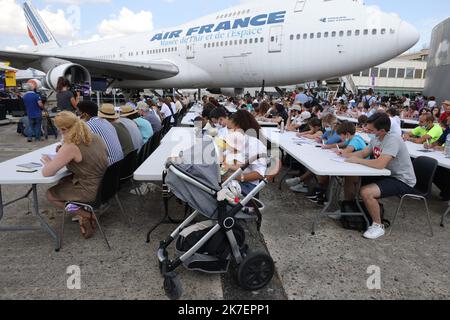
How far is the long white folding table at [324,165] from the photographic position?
10.4 ft

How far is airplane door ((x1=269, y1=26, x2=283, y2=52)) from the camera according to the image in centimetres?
1198

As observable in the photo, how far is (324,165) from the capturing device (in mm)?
3418

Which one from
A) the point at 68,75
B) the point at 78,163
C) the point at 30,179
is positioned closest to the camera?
the point at 30,179

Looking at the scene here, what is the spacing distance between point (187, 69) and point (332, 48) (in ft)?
23.6

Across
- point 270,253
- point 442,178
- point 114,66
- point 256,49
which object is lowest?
point 270,253

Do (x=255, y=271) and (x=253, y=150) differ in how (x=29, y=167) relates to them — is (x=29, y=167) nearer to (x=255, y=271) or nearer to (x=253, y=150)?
(x=253, y=150)

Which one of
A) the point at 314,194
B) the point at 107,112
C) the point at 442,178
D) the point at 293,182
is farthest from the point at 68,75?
the point at 442,178

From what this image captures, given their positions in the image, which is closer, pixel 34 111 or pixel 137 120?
pixel 137 120

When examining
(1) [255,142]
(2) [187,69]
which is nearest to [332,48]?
(2) [187,69]

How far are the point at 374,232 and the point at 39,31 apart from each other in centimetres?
2994

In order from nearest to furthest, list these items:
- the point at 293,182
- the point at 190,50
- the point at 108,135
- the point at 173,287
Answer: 1. the point at 173,287
2. the point at 108,135
3. the point at 293,182
4. the point at 190,50
